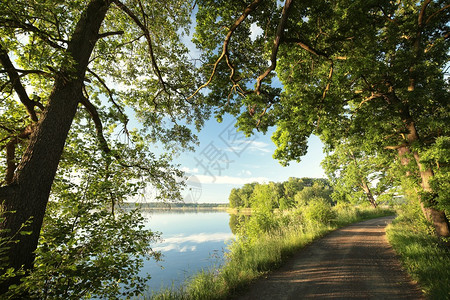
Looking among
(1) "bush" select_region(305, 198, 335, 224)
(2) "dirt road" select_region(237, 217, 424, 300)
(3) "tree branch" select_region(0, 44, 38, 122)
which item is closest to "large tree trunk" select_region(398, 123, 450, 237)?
(2) "dirt road" select_region(237, 217, 424, 300)

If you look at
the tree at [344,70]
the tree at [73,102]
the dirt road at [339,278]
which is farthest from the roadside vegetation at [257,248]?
the tree at [344,70]

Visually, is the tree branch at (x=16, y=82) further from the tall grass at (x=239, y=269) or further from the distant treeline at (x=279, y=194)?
the distant treeline at (x=279, y=194)

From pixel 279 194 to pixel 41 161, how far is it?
5898cm

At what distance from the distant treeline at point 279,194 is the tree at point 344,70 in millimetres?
4285

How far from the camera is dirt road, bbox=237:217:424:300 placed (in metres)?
4.55

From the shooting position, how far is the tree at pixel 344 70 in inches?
225

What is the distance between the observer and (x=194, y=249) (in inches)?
643

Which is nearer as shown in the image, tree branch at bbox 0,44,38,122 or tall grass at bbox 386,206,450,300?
tree branch at bbox 0,44,38,122

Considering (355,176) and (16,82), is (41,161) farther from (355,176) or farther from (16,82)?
(355,176)

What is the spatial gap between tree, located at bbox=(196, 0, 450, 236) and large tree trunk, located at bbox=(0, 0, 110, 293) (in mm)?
3524

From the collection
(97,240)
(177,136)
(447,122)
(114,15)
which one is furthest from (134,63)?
(447,122)

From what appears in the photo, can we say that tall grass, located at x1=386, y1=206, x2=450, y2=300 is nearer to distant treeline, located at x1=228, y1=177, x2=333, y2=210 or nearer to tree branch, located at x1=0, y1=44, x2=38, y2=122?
distant treeline, located at x1=228, y1=177, x2=333, y2=210

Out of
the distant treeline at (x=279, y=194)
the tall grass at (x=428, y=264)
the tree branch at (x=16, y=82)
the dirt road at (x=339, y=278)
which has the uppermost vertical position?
the tree branch at (x=16, y=82)

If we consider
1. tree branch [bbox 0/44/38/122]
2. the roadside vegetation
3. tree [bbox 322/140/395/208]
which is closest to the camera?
tree branch [bbox 0/44/38/122]
